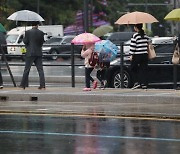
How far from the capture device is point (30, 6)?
71438 millimetres

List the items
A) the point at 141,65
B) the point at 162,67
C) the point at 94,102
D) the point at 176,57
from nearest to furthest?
the point at 94,102 < the point at 176,57 < the point at 141,65 < the point at 162,67

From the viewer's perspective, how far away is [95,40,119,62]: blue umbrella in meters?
18.4

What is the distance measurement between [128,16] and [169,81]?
2.27 meters

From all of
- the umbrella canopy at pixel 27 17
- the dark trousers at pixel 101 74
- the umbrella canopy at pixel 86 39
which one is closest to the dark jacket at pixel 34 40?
the umbrella canopy at pixel 86 39

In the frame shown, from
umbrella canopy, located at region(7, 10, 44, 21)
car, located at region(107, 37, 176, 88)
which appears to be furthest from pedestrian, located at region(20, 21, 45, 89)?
car, located at region(107, 37, 176, 88)

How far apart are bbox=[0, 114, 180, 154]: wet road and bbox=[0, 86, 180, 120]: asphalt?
98cm

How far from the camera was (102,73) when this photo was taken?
18625 mm

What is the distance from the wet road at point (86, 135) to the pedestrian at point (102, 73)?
486 cm

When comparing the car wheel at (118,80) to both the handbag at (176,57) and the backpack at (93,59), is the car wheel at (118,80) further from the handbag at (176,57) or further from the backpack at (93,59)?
the handbag at (176,57)

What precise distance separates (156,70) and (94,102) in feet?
11.4

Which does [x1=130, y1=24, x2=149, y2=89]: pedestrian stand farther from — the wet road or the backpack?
the wet road

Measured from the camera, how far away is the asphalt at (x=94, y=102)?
14469mm

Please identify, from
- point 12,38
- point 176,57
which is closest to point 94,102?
point 176,57

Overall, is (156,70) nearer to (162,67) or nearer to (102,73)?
(162,67)
